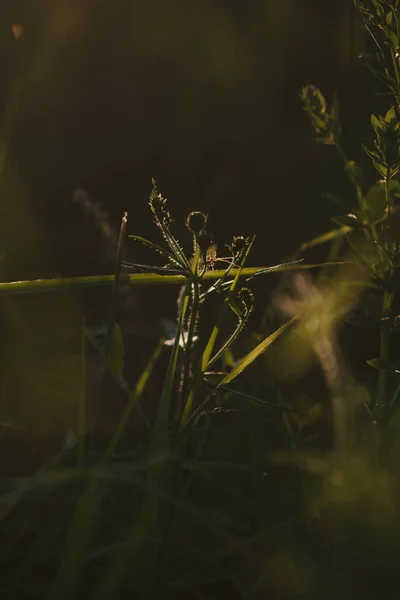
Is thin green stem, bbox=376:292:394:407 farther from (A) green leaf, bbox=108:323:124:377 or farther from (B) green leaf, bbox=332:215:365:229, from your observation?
(A) green leaf, bbox=108:323:124:377

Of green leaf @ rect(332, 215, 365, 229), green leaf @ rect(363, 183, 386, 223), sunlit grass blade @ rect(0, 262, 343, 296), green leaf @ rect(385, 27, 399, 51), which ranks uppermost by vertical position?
green leaf @ rect(385, 27, 399, 51)

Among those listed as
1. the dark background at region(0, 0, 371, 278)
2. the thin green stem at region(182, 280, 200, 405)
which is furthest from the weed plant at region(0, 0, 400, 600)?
the dark background at region(0, 0, 371, 278)

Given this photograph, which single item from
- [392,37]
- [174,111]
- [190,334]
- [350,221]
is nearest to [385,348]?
[350,221]

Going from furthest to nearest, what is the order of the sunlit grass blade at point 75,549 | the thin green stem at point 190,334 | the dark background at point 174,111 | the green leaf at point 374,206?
the dark background at point 174,111, the green leaf at point 374,206, the thin green stem at point 190,334, the sunlit grass blade at point 75,549

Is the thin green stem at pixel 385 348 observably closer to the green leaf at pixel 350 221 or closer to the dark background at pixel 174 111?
the green leaf at pixel 350 221

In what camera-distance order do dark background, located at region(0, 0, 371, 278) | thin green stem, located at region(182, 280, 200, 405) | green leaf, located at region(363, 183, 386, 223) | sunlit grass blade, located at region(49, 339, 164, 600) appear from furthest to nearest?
dark background, located at region(0, 0, 371, 278) → green leaf, located at region(363, 183, 386, 223) → thin green stem, located at region(182, 280, 200, 405) → sunlit grass blade, located at region(49, 339, 164, 600)

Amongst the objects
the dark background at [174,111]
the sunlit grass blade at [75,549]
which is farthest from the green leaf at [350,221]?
the dark background at [174,111]
